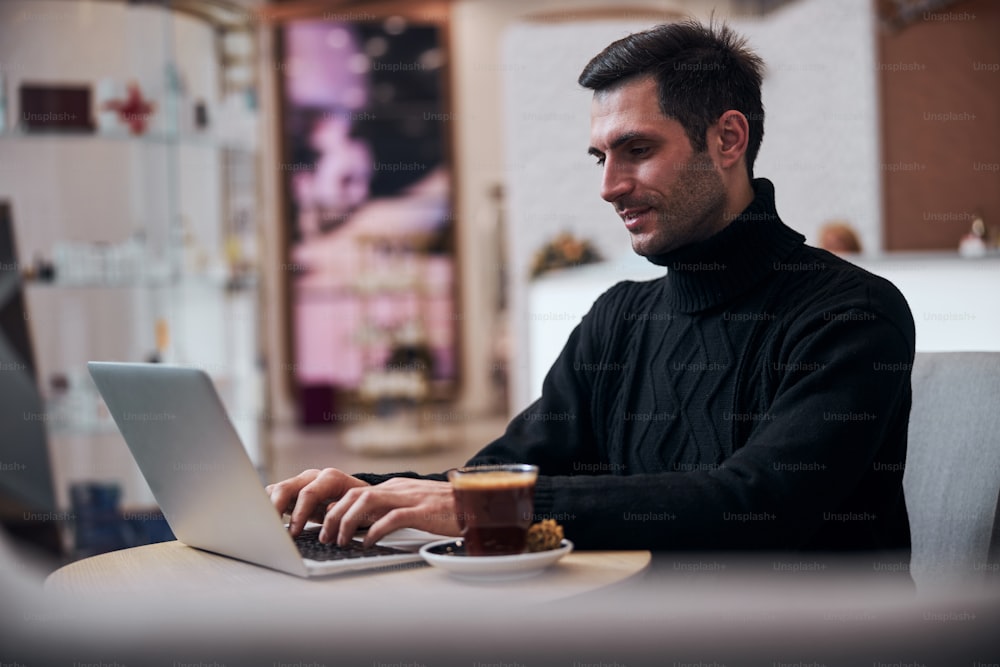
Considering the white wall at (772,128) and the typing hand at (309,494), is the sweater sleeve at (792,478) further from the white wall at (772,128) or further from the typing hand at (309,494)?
the white wall at (772,128)

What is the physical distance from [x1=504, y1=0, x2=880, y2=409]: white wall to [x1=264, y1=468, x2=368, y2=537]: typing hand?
192 inches

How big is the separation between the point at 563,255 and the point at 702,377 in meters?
5.21

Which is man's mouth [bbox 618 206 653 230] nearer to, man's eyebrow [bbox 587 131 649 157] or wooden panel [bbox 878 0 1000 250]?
man's eyebrow [bbox 587 131 649 157]

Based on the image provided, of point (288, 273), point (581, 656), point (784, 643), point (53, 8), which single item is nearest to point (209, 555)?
point (581, 656)

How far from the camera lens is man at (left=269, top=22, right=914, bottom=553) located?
134 centimetres

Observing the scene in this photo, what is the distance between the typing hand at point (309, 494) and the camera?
144cm

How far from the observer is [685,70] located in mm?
1698

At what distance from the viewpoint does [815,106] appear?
7047 millimetres

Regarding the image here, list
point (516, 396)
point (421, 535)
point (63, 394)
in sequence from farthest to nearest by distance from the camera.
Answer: point (516, 396)
point (63, 394)
point (421, 535)

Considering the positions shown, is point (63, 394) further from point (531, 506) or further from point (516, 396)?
point (531, 506)

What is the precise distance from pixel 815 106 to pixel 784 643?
21.7 ft

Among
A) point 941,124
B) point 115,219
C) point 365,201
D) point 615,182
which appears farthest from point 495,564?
point 365,201

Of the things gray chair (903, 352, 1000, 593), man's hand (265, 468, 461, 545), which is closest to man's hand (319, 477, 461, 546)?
man's hand (265, 468, 461, 545)

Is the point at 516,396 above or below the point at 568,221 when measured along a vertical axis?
below
